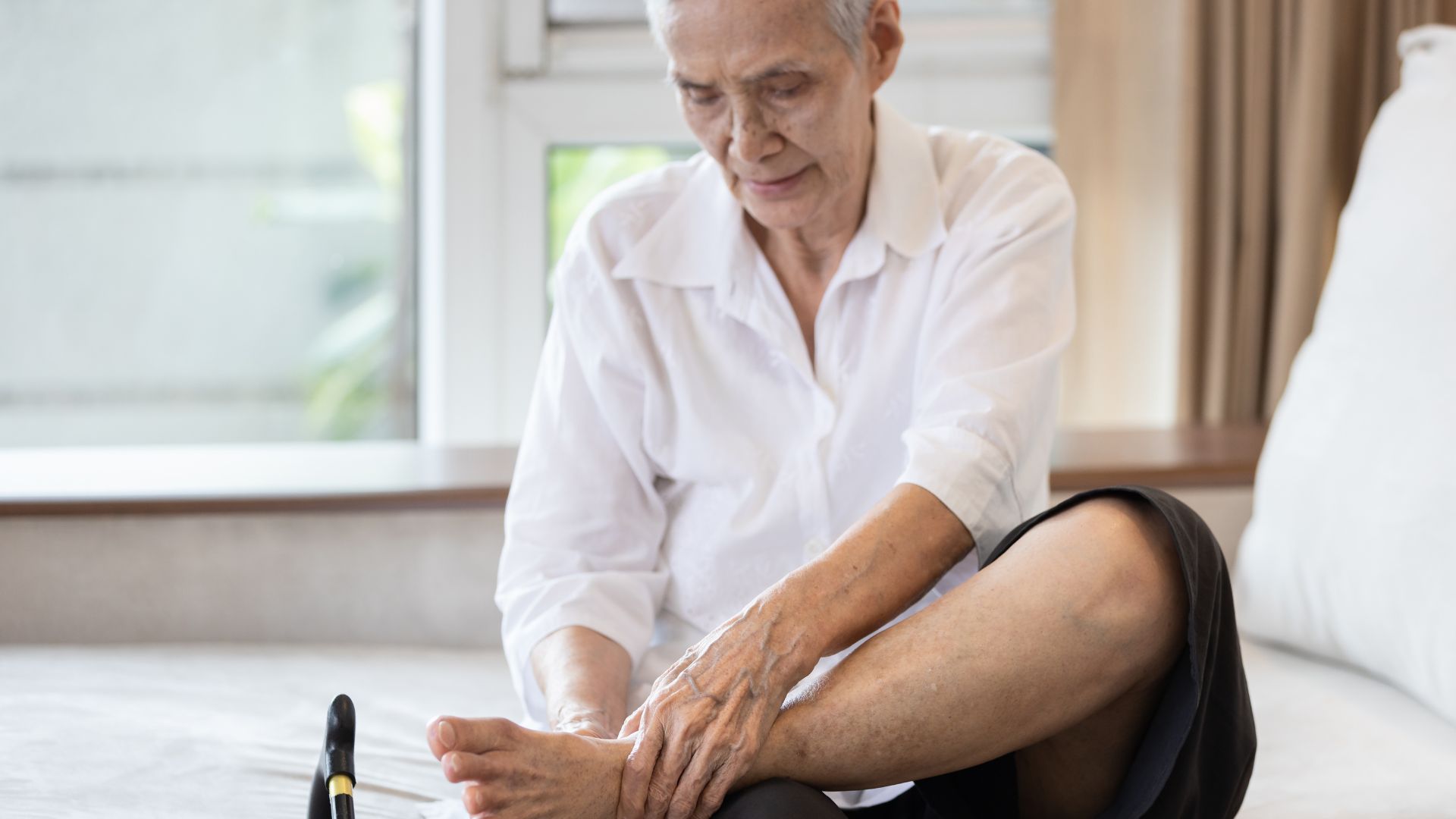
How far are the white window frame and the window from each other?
9.1 inches

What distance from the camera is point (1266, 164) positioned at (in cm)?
217

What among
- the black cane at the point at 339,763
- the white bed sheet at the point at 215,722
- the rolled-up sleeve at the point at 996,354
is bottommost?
the white bed sheet at the point at 215,722

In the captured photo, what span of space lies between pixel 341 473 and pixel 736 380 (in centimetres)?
77

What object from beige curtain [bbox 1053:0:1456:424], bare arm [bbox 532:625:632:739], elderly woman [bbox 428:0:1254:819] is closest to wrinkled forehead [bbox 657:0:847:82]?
elderly woman [bbox 428:0:1254:819]

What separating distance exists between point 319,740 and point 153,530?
19.8 inches

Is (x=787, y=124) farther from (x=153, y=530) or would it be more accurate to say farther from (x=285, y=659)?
(x=153, y=530)

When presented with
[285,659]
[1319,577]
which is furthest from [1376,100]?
[285,659]

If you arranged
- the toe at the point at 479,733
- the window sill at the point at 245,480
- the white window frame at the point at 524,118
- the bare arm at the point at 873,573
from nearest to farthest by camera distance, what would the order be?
the toe at the point at 479,733
the bare arm at the point at 873,573
the window sill at the point at 245,480
the white window frame at the point at 524,118

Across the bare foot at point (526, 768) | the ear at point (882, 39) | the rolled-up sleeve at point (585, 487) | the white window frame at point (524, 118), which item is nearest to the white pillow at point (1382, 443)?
the ear at point (882, 39)

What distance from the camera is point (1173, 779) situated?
3.20ft

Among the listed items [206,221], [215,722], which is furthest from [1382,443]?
[206,221]

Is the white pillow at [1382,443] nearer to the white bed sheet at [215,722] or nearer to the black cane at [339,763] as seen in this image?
the white bed sheet at [215,722]

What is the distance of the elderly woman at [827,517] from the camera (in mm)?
957

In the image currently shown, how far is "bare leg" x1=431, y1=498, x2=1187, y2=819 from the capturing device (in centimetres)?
95
